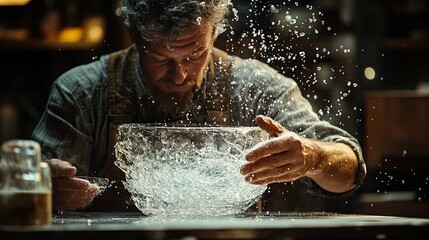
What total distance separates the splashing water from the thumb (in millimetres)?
69

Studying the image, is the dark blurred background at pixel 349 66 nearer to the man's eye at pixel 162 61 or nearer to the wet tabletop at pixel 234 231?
the man's eye at pixel 162 61

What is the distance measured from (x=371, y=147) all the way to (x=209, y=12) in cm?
195

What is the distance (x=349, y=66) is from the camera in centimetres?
426

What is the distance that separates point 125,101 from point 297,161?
2.12 feet

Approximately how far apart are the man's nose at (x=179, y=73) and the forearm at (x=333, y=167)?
422 millimetres

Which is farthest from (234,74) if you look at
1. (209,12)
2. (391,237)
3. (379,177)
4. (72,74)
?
(379,177)

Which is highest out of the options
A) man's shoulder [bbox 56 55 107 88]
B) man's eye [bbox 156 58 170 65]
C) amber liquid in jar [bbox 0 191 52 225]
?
amber liquid in jar [bbox 0 191 52 225]

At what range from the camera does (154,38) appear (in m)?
2.32

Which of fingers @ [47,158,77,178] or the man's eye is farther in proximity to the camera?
the man's eye

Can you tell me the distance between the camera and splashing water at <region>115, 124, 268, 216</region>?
201 cm

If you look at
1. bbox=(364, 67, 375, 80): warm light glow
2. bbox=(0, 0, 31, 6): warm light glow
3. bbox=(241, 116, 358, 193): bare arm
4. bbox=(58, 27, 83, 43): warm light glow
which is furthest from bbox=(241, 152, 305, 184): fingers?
bbox=(364, 67, 375, 80): warm light glow

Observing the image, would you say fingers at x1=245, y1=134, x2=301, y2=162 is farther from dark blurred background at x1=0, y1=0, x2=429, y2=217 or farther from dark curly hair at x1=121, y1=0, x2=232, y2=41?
dark blurred background at x1=0, y1=0, x2=429, y2=217

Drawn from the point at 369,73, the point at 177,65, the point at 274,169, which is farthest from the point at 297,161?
the point at 369,73

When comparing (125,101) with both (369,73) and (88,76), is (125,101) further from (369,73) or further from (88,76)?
(369,73)
